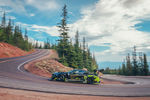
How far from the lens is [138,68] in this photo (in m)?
65.4

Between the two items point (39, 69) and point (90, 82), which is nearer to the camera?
point (90, 82)

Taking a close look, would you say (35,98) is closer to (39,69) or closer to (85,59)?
(39,69)

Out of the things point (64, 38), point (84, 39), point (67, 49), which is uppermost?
point (84, 39)

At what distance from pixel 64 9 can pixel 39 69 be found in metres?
18.5

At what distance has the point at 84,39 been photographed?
204ft

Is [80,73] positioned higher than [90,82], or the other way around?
[80,73]

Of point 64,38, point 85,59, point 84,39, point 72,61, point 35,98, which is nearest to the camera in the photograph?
point 35,98

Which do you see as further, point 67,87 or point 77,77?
point 77,77

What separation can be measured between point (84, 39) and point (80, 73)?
4882 cm

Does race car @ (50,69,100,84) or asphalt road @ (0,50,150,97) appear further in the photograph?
race car @ (50,69,100,84)

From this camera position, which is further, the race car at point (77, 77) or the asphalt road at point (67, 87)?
the race car at point (77, 77)

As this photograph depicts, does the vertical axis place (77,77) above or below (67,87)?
above

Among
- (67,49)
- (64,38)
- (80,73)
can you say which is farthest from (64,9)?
(80,73)

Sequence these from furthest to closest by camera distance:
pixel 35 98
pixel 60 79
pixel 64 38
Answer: pixel 64 38 → pixel 60 79 → pixel 35 98
